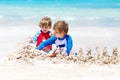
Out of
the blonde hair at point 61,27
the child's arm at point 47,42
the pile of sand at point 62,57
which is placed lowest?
the pile of sand at point 62,57

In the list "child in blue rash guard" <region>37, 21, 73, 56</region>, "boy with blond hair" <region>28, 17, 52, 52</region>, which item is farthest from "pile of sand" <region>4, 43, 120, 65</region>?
"boy with blond hair" <region>28, 17, 52, 52</region>

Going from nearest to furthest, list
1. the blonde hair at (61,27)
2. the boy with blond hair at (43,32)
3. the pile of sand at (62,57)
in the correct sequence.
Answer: the pile of sand at (62,57) < the blonde hair at (61,27) < the boy with blond hair at (43,32)

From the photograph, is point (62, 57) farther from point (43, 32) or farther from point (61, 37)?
point (43, 32)

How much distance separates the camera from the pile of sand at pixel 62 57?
848 centimetres

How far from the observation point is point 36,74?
7.47 metres

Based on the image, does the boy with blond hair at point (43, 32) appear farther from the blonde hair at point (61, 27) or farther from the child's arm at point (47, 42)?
the blonde hair at point (61, 27)

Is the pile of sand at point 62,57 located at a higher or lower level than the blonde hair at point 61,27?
lower

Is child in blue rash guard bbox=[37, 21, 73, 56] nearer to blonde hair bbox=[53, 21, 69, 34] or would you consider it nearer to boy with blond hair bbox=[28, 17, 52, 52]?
blonde hair bbox=[53, 21, 69, 34]

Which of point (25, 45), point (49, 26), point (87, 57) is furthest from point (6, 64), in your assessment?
point (49, 26)

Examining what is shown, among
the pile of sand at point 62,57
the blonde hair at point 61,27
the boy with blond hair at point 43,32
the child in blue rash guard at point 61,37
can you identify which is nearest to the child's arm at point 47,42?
the child in blue rash guard at point 61,37

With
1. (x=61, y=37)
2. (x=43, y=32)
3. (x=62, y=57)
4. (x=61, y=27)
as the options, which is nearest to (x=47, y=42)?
(x=61, y=37)

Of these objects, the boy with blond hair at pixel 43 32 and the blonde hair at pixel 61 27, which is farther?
the boy with blond hair at pixel 43 32

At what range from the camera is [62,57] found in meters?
8.75

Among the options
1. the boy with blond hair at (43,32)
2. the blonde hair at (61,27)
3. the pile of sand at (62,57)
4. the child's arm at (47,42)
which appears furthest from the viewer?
the boy with blond hair at (43,32)
